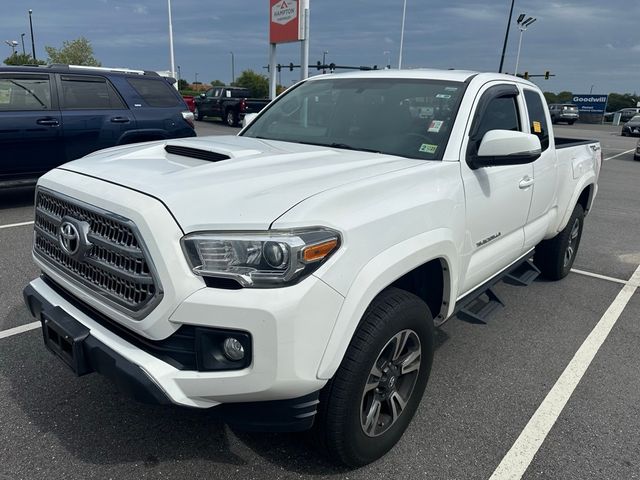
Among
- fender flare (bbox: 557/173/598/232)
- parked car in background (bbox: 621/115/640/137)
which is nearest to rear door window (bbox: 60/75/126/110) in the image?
fender flare (bbox: 557/173/598/232)

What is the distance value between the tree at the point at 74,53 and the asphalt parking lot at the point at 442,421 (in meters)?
46.9

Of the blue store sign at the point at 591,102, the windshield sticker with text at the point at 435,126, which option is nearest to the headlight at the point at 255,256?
the windshield sticker with text at the point at 435,126

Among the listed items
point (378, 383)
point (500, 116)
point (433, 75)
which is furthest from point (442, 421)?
point (433, 75)

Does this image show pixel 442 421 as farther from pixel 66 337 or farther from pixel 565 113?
pixel 565 113

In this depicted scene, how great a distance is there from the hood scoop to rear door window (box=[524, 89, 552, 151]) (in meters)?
2.54

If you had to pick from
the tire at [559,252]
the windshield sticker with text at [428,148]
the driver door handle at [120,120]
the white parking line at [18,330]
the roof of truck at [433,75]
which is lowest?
the white parking line at [18,330]

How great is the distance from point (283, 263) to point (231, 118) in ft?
79.2

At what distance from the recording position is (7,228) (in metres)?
6.07

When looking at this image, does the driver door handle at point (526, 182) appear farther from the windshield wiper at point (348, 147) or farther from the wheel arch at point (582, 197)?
the wheel arch at point (582, 197)

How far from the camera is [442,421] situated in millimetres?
2803

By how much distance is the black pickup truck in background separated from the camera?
2428cm

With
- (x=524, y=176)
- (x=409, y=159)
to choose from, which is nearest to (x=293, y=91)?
(x=409, y=159)

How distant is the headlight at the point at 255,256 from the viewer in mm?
1824

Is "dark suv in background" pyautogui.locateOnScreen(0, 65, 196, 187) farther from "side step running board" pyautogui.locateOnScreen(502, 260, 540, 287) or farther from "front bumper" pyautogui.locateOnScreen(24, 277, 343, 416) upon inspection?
"front bumper" pyautogui.locateOnScreen(24, 277, 343, 416)
